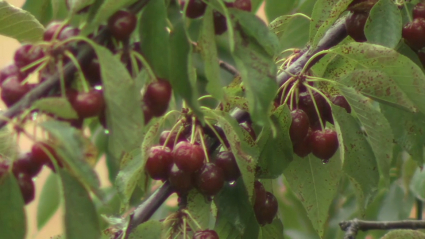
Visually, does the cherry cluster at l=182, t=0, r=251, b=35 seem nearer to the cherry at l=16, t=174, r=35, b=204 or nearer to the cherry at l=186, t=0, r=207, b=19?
the cherry at l=186, t=0, r=207, b=19

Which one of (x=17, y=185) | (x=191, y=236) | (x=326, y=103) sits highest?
(x=17, y=185)

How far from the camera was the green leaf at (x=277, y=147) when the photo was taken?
0.92 m

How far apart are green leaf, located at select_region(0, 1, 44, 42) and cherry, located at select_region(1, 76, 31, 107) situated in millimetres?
121

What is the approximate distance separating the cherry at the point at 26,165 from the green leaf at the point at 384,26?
20.4 inches

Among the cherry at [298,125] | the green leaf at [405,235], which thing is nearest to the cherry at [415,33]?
the cherry at [298,125]

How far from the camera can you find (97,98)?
683mm

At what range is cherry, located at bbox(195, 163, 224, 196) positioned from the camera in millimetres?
882

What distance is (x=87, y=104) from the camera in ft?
2.22

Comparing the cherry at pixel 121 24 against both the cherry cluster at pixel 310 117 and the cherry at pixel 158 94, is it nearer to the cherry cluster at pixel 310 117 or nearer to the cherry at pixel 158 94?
the cherry at pixel 158 94

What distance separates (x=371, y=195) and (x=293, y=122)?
0.56ft

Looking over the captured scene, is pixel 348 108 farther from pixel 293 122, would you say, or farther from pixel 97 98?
pixel 97 98

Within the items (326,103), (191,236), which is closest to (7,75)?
(191,236)

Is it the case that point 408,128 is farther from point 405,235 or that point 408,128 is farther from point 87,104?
point 87,104

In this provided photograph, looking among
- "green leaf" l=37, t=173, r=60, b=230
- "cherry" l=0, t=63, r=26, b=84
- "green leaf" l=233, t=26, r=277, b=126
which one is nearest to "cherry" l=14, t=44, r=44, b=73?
"cherry" l=0, t=63, r=26, b=84
